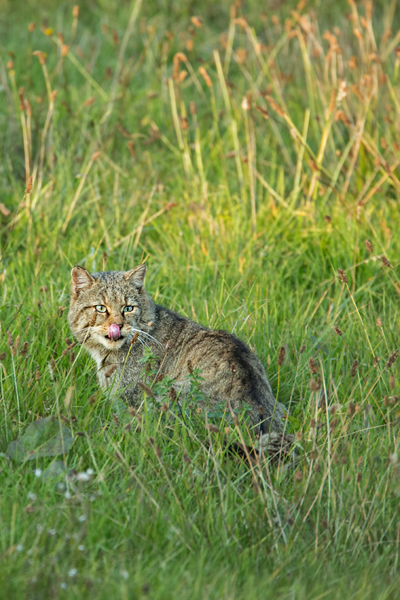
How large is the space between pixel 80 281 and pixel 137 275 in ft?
1.16

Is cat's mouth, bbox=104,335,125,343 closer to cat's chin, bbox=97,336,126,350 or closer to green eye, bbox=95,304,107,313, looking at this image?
cat's chin, bbox=97,336,126,350

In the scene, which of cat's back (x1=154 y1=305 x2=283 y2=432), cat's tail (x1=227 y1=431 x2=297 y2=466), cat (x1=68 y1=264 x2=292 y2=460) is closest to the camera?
cat's tail (x1=227 y1=431 x2=297 y2=466)

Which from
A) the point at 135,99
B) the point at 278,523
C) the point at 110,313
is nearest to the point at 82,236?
→ the point at 110,313

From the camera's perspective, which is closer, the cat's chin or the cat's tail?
the cat's tail

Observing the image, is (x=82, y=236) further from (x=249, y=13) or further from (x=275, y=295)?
(x=249, y=13)

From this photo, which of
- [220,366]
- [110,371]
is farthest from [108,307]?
[220,366]

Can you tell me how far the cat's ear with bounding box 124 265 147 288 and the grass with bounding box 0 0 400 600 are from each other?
51cm

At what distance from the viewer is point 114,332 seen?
3791mm

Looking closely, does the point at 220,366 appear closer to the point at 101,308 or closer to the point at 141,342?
the point at 141,342

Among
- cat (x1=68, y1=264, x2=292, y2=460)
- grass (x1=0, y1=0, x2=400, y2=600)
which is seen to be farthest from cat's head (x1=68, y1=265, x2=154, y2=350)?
grass (x1=0, y1=0, x2=400, y2=600)

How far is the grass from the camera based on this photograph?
2.39 meters

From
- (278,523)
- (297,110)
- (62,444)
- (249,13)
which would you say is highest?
(249,13)

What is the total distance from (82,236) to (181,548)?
3493 mm

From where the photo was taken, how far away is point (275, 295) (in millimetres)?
4602
